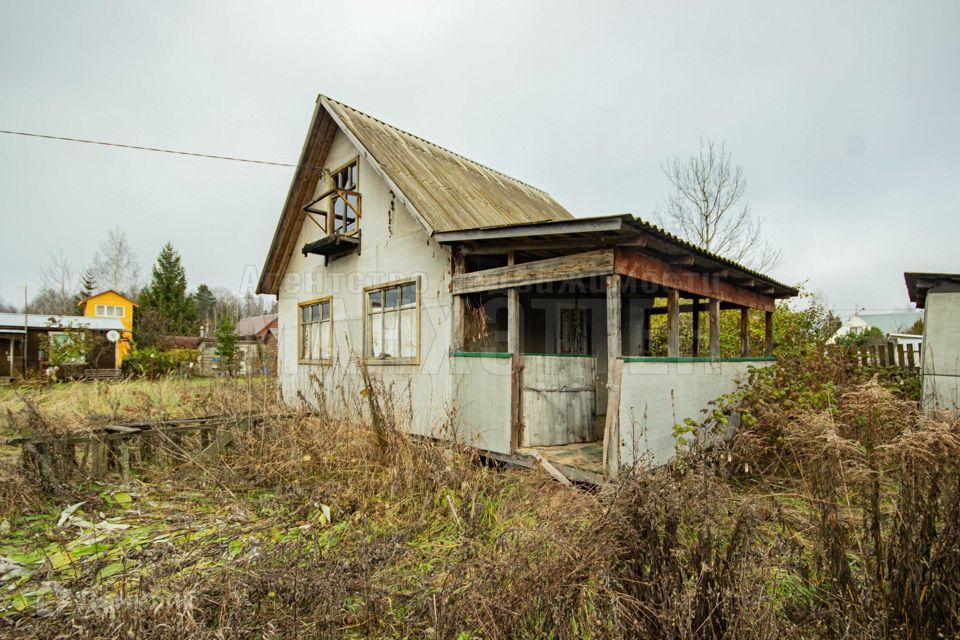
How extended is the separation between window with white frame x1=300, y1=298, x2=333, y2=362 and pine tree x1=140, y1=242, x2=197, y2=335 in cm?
2774

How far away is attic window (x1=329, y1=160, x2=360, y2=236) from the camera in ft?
31.8

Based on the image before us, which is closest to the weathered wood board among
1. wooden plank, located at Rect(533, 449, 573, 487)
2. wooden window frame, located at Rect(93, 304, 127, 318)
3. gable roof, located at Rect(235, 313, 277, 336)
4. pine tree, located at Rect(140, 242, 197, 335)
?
wooden plank, located at Rect(533, 449, 573, 487)

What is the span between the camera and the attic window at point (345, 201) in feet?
31.8

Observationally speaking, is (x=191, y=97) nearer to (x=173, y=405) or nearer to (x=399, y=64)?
(x=399, y=64)

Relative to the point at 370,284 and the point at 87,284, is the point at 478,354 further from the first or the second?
the point at 87,284

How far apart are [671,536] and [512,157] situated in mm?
49492

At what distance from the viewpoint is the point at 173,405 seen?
419 inches

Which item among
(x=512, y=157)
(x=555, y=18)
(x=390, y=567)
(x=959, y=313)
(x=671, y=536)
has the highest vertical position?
(x=512, y=157)

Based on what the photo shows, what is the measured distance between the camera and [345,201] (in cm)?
969

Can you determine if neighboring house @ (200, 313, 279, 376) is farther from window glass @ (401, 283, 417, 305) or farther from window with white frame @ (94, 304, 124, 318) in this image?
window with white frame @ (94, 304, 124, 318)

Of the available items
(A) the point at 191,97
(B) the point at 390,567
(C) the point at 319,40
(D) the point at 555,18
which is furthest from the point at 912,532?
(A) the point at 191,97

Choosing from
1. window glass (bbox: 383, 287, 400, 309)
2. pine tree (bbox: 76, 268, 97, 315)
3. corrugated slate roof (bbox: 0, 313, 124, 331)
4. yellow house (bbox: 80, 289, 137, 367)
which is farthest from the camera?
pine tree (bbox: 76, 268, 97, 315)

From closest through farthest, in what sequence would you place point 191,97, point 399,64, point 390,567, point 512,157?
1. point 390,567
2. point 191,97
3. point 399,64
4. point 512,157

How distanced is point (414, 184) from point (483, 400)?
408 cm
